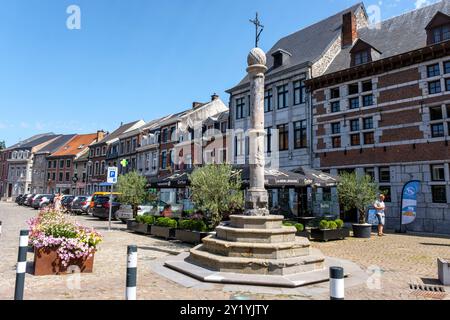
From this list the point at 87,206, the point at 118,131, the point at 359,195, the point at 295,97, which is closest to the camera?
the point at 359,195

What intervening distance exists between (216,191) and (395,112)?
42.5 ft

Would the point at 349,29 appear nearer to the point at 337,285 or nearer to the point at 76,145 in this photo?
the point at 337,285

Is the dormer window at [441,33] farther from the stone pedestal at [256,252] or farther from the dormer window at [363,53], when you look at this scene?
the stone pedestal at [256,252]

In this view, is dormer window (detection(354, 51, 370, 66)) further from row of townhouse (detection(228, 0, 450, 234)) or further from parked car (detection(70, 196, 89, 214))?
parked car (detection(70, 196, 89, 214))

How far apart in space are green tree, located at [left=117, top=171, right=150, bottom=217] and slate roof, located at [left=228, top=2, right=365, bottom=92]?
13304 millimetres

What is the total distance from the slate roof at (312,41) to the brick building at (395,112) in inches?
66.0

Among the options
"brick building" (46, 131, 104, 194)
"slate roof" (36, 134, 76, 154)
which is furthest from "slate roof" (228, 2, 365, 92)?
"slate roof" (36, 134, 76, 154)

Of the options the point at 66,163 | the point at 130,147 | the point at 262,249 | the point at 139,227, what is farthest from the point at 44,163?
the point at 262,249

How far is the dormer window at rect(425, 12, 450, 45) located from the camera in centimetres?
1723

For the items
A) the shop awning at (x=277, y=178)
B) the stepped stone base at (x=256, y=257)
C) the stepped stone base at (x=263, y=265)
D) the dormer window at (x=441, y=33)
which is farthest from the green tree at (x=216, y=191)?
the dormer window at (x=441, y=33)

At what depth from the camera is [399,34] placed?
69.8ft

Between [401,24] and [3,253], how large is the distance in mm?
24897
